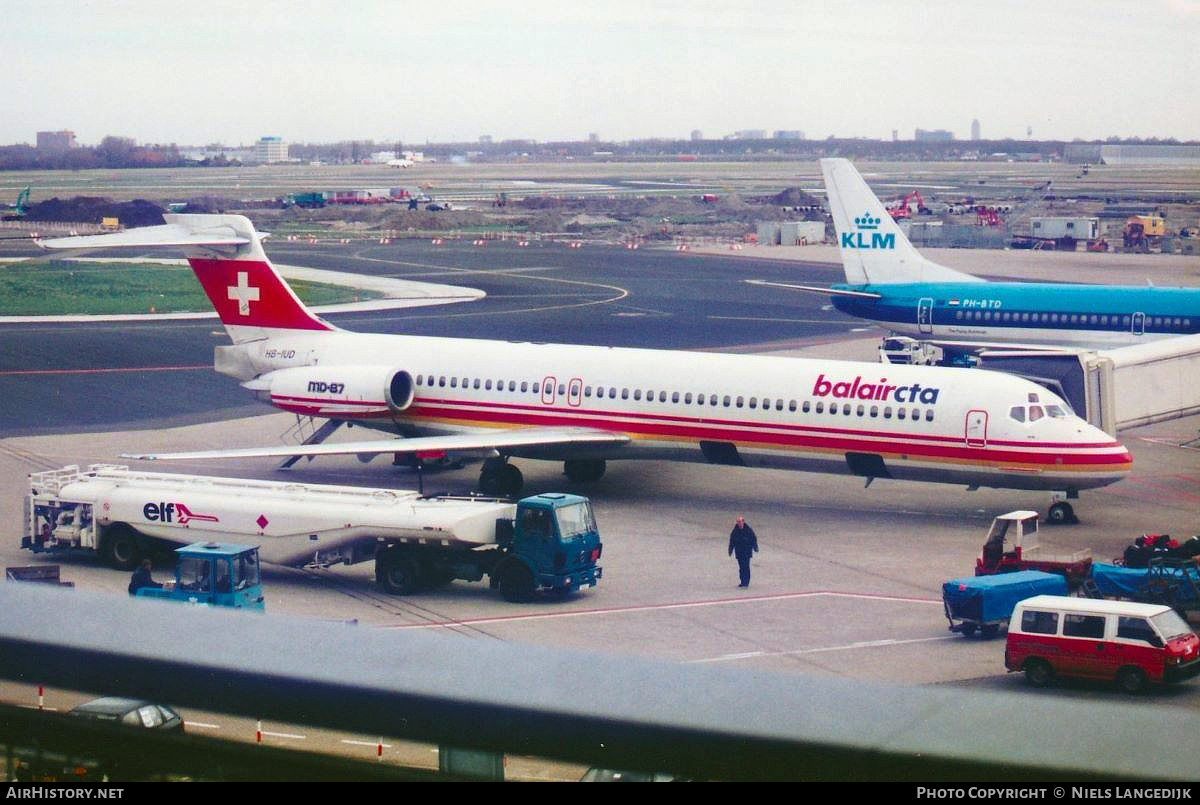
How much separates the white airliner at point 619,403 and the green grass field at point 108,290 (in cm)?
3104

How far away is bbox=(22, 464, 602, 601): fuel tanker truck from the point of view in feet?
81.4

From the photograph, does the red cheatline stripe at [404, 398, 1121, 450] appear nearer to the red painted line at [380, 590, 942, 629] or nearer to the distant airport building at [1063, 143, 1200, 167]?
the red painted line at [380, 590, 942, 629]

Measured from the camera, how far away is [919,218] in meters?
121

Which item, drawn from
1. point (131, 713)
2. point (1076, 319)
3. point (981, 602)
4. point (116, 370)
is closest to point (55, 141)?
point (116, 370)

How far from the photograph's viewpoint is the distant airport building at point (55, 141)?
359 feet

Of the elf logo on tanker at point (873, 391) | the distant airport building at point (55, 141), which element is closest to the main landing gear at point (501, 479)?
the elf logo on tanker at point (873, 391)

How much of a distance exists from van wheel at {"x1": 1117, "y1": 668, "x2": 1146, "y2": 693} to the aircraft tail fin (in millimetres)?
21332

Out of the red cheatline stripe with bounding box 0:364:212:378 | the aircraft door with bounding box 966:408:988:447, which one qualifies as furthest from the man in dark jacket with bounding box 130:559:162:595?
the red cheatline stripe with bounding box 0:364:212:378

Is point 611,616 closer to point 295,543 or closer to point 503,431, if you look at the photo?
point 295,543

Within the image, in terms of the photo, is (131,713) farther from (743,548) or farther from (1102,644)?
(743,548)

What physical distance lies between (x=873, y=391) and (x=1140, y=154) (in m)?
52.5

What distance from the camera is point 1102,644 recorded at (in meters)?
20.5
